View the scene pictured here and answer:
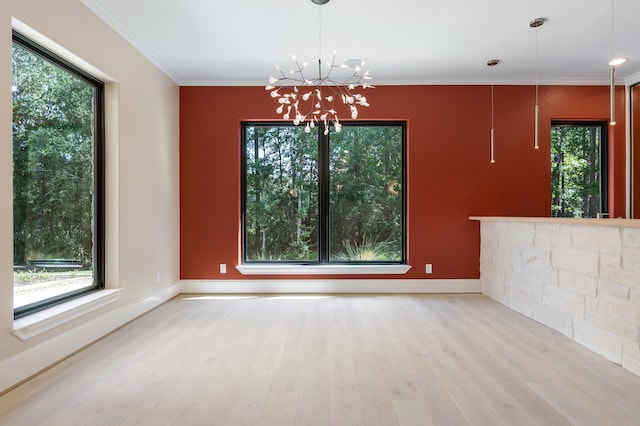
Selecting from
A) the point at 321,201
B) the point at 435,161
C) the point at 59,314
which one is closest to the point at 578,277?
the point at 435,161

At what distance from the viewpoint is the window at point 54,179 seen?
90.4 inches

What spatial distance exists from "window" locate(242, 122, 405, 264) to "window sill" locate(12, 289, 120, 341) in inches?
73.2

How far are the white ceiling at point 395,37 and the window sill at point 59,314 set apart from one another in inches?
90.5

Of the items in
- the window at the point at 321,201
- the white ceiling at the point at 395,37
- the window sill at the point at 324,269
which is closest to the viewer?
the white ceiling at the point at 395,37

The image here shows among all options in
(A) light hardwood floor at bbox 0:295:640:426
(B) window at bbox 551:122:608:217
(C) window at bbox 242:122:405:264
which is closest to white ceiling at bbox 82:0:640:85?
(B) window at bbox 551:122:608:217

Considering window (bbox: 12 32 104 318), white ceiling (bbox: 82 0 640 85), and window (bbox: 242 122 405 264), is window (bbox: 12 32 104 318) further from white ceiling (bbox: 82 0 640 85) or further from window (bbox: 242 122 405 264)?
window (bbox: 242 122 405 264)

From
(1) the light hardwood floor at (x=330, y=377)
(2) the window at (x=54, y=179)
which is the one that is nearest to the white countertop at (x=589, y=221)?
(1) the light hardwood floor at (x=330, y=377)

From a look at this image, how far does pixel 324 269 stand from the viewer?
14.6ft

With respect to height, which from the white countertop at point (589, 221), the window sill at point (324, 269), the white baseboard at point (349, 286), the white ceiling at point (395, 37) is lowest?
the white baseboard at point (349, 286)

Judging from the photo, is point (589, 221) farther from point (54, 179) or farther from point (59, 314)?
point (54, 179)

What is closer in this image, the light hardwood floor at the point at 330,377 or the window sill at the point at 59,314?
the light hardwood floor at the point at 330,377

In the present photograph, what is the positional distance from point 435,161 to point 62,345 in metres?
4.13

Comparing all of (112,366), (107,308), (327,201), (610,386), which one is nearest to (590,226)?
(610,386)

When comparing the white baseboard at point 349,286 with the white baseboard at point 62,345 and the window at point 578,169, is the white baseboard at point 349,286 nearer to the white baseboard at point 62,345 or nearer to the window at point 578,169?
the white baseboard at point 62,345
